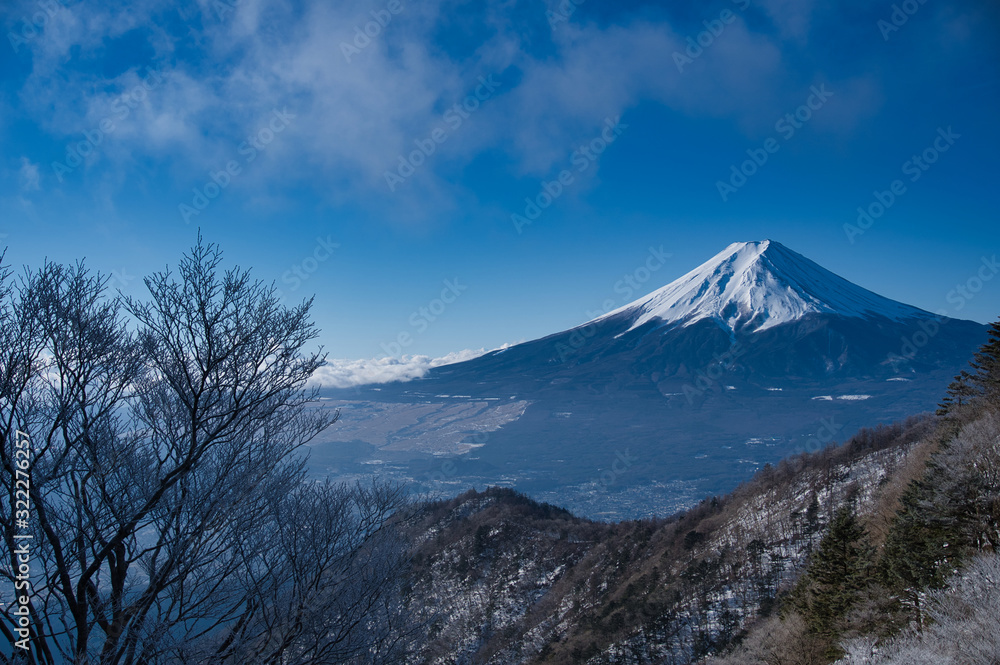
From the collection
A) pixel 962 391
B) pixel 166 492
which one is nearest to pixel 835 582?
pixel 962 391

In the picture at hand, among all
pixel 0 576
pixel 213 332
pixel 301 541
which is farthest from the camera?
pixel 301 541

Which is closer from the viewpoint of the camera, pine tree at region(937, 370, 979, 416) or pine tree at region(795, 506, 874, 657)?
pine tree at region(795, 506, 874, 657)

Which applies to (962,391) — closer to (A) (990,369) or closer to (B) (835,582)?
(A) (990,369)

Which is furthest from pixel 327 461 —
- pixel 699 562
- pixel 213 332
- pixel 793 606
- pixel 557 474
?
pixel 213 332

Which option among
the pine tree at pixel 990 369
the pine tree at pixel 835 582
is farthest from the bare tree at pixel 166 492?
the pine tree at pixel 990 369

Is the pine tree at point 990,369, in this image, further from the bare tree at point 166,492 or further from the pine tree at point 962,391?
the bare tree at point 166,492

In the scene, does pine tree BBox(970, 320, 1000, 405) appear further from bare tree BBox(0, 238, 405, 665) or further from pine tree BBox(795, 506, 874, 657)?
bare tree BBox(0, 238, 405, 665)

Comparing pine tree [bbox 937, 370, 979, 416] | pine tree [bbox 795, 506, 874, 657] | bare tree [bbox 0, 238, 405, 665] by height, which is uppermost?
bare tree [bbox 0, 238, 405, 665]

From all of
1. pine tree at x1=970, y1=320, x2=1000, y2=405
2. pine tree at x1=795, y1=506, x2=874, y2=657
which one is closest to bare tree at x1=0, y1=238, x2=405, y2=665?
pine tree at x1=795, y1=506, x2=874, y2=657

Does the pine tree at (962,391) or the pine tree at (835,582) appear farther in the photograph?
the pine tree at (962,391)

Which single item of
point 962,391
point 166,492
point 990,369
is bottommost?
point 962,391

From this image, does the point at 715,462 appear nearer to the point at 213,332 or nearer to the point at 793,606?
the point at 793,606
